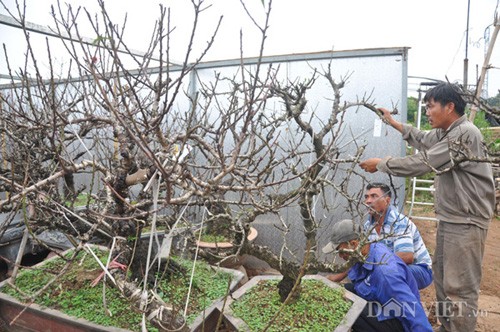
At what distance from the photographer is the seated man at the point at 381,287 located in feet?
7.28

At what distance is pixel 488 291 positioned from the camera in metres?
4.45

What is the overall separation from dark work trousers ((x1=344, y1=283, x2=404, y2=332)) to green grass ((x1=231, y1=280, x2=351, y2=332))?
17cm

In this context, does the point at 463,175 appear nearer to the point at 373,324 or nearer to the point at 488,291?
the point at 373,324

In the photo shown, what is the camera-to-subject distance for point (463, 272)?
9.08 feet

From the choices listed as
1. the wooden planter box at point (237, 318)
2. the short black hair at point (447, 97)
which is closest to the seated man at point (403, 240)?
the wooden planter box at point (237, 318)

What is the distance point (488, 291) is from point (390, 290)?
3101mm

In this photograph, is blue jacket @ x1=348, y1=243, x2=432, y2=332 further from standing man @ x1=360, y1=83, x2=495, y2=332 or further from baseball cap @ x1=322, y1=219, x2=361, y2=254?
standing man @ x1=360, y1=83, x2=495, y2=332

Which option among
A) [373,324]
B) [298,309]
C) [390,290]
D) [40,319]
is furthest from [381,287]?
[40,319]

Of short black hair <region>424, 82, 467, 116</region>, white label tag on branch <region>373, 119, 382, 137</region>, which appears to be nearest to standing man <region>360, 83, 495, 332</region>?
short black hair <region>424, 82, 467, 116</region>

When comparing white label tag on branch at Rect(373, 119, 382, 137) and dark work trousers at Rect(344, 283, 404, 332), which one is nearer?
dark work trousers at Rect(344, 283, 404, 332)

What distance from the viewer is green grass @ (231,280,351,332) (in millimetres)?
2197

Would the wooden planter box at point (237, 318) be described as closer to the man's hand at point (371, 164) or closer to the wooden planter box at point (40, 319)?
the wooden planter box at point (40, 319)

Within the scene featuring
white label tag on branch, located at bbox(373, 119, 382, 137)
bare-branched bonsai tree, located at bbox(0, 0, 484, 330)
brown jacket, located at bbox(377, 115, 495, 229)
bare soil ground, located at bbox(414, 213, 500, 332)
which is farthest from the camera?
white label tag on branch, located at bbox(373, 119, 382, 137)

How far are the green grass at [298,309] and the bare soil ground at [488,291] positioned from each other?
167cm
